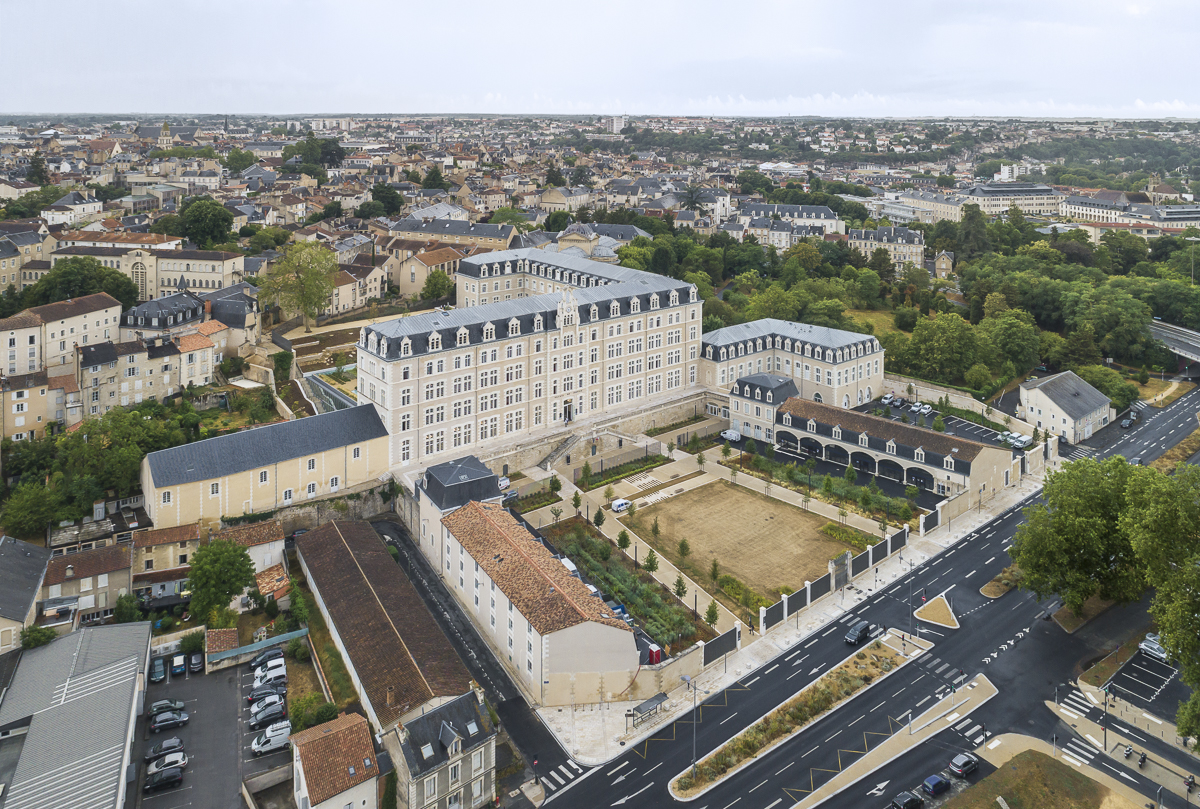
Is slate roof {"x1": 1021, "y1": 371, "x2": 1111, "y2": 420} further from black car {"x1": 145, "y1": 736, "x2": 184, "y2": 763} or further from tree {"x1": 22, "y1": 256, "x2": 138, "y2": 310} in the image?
tree {"x1": 22, "y1": 256, "x2": 138, "y2": 310}

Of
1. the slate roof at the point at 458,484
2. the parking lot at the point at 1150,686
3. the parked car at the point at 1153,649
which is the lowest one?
the parking lot at the point at 1150,686

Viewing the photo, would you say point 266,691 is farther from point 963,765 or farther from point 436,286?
point 436,286

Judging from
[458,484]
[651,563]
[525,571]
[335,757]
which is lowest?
[335,757]

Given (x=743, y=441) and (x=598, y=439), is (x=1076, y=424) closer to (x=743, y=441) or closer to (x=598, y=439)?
(x=743, y=441)

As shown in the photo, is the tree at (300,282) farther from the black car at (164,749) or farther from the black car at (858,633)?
the black car at (858,633)

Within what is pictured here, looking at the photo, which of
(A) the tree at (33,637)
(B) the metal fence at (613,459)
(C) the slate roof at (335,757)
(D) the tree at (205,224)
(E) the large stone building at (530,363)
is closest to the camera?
(C) the slate roof at (335,757)

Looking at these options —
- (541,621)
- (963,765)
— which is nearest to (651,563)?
(541,621)

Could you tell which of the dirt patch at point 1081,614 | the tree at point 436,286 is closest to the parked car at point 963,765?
the dirt patch at point 1081,614
